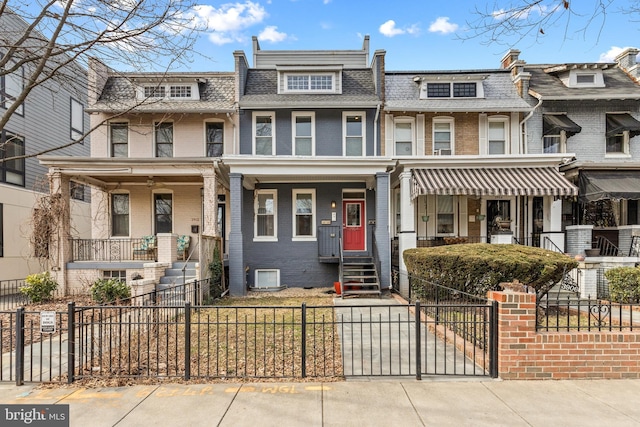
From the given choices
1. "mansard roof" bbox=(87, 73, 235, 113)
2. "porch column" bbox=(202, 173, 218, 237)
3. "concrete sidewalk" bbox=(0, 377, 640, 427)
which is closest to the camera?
"concrete sidewalk" bbox=(0, 377, 640, 427)

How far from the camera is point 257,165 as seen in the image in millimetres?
11164

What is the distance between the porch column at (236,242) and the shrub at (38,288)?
17.2ft

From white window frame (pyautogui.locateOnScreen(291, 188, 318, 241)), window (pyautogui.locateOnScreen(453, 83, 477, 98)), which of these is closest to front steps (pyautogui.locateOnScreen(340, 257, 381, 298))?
white window frame (pyautogui.locateOnScreen(291, 188, 318, 241))

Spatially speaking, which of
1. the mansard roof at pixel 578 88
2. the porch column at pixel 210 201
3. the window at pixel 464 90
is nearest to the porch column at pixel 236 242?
the porch column at pixel 210 201

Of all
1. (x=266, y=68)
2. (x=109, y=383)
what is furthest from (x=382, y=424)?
(x=266, y=68)

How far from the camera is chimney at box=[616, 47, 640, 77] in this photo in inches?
562

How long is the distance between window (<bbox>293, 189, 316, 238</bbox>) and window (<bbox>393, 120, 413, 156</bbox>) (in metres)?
3.81

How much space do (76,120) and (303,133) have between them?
39.3 ft

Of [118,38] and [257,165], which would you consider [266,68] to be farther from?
[118,38]

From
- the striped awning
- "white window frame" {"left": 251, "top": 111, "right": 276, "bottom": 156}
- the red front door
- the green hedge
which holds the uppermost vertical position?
"white window frame" {"left": 251, "top": 111, "right": 276, "bottom": 156}

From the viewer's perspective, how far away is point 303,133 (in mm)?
13375

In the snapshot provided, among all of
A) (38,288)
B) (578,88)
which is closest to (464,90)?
(578,88)

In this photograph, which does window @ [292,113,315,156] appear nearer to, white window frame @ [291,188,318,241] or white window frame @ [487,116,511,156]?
white window frame @ [291,188,318,241]

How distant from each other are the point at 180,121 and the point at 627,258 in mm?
15899
